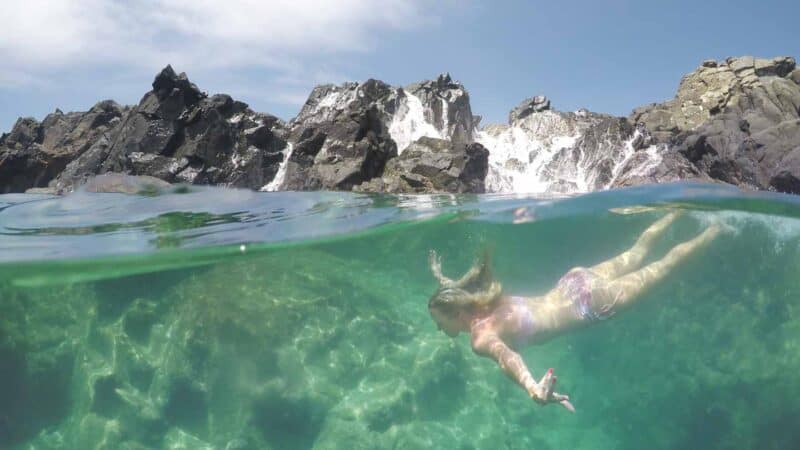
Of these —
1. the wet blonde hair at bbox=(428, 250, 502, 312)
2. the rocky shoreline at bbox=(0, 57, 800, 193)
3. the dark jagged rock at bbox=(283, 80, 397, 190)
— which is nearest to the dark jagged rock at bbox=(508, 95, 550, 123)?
the rocky shoreline at bbox=(0, 57, 800, 193)

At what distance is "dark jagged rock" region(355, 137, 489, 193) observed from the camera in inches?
982

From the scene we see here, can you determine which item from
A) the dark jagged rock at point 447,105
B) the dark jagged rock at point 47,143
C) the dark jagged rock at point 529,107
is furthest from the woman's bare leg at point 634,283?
the dark jagged rock at point 47,143

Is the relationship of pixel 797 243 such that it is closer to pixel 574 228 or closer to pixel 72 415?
pixel 574 228

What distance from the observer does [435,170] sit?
84.4 ft

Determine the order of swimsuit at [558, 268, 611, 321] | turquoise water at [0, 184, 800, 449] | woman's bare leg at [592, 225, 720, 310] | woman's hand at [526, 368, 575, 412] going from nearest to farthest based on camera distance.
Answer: woman's hand at [526, 368, 575, 412], swimsuit at [558, 268, 611, 321], woman's bare leg at [592, 225, 720, 310], turquoise water at [0, 184, 800, 449]

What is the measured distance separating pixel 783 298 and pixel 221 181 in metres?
25.7

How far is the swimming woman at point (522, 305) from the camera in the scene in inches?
334

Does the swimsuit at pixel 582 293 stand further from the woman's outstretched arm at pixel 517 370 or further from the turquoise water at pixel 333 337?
the turquoise water at pixel 333 337

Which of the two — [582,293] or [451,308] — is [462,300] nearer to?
[451,308]

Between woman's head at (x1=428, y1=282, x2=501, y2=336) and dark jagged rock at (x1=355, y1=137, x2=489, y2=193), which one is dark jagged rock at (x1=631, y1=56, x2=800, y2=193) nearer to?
dark jagged rock at (x1=355, y1=137, x2=489, y2=193)

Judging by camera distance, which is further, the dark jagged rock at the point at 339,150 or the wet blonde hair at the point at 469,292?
the dark jagged rock at the point at 339,150

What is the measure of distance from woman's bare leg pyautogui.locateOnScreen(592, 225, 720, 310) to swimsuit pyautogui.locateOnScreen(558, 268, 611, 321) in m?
0.13

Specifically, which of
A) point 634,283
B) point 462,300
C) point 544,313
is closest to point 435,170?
point 634,283

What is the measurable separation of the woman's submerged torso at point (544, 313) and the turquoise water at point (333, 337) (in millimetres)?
2896
